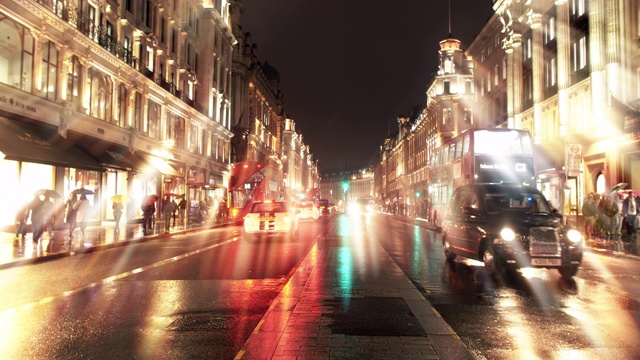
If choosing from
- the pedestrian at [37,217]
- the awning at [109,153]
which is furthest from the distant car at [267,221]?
the awning at [109,153]

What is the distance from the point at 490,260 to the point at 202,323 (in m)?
6.42

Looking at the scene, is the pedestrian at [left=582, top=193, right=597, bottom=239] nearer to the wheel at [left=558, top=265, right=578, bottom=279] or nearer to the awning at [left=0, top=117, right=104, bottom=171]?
the wheel at [left=558, top=265, right=578, bottom=279]

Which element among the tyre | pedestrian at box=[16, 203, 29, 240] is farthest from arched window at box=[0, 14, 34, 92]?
the tyre

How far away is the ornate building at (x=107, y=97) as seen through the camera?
Answer: 21797 millimetres

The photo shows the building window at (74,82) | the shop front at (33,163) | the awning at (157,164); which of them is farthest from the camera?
the awning at (157,164)

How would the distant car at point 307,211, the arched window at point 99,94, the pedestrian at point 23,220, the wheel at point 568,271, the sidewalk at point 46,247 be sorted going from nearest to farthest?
1. the wheel at point 568,271
2. the sidewalk at point 46,247
3. the pedestrian at point 23,220
4. the arched window at point 99,94
5. the distant car at point 307,211

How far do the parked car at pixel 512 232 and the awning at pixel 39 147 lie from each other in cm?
1573

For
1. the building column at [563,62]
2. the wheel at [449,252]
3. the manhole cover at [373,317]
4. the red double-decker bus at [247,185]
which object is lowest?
the manhole cover at [373,317]

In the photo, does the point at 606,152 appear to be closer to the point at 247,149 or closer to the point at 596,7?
the point at 596,7

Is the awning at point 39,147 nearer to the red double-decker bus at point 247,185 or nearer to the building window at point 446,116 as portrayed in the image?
the red double-decker bus at point 247,185

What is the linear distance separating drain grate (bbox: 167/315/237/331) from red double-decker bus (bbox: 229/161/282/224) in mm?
26981

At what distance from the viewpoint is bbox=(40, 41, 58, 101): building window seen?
924 inches

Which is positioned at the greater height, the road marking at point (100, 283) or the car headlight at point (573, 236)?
the car headlight at point (573, 236)

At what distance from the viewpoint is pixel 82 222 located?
20766 mm
